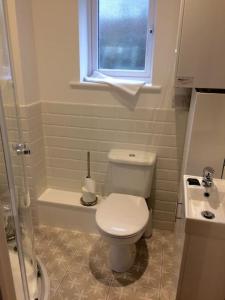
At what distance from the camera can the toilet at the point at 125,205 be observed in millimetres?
1530

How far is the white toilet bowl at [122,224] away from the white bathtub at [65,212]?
36 centimetres

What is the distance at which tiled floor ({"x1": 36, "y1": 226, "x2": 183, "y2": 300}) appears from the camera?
1.55m

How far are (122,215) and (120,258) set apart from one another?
310mm

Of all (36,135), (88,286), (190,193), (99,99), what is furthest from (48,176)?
(190,193)

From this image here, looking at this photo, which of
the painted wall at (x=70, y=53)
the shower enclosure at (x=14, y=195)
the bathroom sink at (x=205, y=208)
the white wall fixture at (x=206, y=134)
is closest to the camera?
the shower enclosure at (x=14, y=195)

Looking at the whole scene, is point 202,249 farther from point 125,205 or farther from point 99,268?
point 99,268

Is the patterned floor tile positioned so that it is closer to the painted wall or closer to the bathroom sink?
the bathroom sink

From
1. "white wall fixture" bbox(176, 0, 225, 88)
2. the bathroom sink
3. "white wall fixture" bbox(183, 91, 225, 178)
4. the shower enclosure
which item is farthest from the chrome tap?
the shower enclosure

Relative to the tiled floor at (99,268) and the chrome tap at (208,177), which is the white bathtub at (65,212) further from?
the chrome tap at (208,177)

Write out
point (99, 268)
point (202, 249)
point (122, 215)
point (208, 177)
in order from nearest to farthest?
point (202, 249) → point (208, 177) → point (122, 215) → point (99, 268)

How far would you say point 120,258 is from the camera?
169 centimetres

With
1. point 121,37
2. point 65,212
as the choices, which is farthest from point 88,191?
point 121,37

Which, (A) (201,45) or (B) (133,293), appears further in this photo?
(B) (133,293)

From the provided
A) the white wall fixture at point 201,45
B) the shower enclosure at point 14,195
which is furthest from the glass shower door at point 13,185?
the white wall fixture at point 201,45
